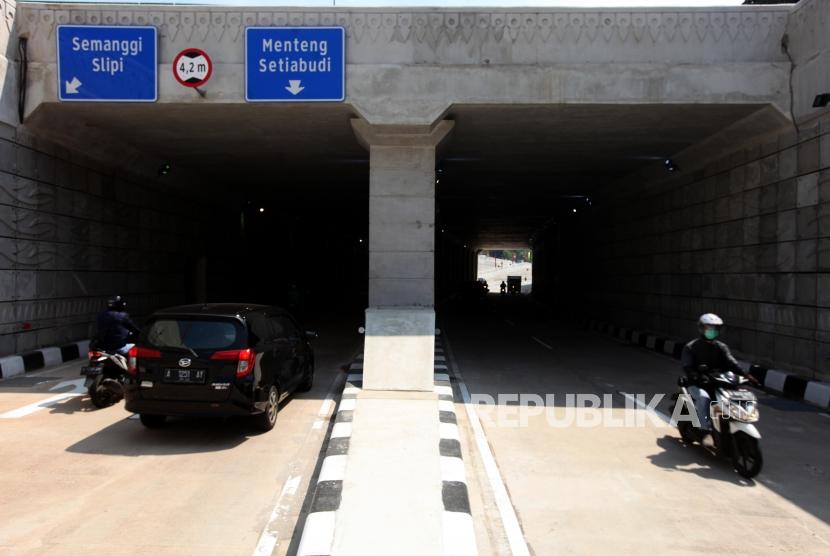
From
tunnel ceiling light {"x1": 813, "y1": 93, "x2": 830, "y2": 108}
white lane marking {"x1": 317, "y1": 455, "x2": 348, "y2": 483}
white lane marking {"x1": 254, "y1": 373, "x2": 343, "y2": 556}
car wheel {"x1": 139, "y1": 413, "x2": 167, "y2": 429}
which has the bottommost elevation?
white lane marking {"x1": 254, "y1": 373, "x2": 343, "y2": 556}

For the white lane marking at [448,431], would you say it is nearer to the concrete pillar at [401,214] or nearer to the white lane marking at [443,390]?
the white lane marking at [443,390]

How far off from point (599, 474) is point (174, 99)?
9.54m

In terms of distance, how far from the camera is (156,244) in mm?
16031

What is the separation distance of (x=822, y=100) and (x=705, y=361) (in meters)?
5.81

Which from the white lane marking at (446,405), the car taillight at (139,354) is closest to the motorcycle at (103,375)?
the car taillight at (139,354)

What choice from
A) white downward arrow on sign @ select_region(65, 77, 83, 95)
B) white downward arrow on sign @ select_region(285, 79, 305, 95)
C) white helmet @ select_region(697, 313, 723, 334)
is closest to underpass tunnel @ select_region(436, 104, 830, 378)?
white downward arrow on sign @ select_region(285, 79, 305, 95)

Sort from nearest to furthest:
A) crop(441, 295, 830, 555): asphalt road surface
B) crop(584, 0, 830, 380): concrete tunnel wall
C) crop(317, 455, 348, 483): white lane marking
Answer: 1. crop(441, 295, 830, 555): asphalt road surface
2. crop(317, 455, 348, 483): white lane marking
3. crop(584, 0, 830, 380): concrete tunnel wall

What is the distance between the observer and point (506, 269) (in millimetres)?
124188

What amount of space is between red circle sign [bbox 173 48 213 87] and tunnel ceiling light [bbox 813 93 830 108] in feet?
34.8

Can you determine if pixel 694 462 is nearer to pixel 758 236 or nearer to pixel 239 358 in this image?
pixel 239 358

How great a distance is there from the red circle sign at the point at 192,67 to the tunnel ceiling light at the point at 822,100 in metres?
10.6

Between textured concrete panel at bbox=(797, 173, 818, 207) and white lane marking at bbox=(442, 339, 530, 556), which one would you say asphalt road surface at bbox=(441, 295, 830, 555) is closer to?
white lane marking at bbox=(442, 339, 530, 556)

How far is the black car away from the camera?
6457 millimetres

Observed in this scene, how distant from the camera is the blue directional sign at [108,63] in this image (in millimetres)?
10312
